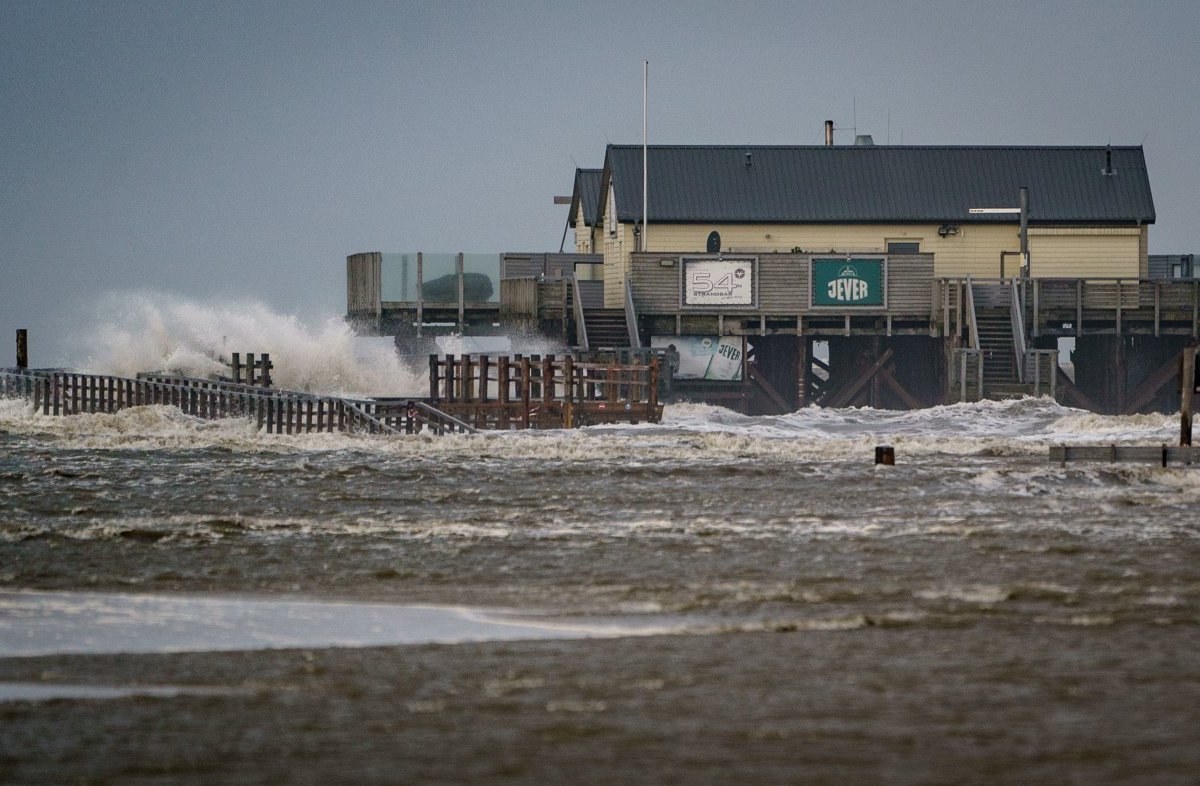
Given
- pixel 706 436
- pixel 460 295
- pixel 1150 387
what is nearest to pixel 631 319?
pixel 460 295

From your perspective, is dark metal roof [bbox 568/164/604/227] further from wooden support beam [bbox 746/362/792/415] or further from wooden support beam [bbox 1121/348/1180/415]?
wooden support beam [bbox 1121/348/1180/415]

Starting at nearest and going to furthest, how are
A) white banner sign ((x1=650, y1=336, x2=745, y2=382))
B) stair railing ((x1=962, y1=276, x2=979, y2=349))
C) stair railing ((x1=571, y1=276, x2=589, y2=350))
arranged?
stair railing ((x1=962, y1=276, x2=979, y2=349)) < stair railing ((x1=571, y1=276, x2=589, y2=350)) < white banner sign ((x1=650, y1=336, x2=745, y2=382))

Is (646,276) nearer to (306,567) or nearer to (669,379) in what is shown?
(669,379)

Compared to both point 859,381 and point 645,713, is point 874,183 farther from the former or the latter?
point 645,713

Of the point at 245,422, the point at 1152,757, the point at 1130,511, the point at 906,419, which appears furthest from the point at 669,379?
the point at 1152,757

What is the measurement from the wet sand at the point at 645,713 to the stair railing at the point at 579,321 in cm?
3956

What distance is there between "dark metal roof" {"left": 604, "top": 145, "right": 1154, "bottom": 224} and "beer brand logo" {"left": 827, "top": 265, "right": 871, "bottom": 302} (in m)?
2.91

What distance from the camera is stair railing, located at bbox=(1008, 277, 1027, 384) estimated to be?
156ft

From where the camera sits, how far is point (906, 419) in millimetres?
45469

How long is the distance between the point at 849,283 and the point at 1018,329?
513 cm

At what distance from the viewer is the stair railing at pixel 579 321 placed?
4956 cm

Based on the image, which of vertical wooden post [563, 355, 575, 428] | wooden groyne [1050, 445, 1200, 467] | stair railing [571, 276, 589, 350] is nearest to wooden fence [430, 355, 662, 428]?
vertical wooden post [563, 355, 575, 428]

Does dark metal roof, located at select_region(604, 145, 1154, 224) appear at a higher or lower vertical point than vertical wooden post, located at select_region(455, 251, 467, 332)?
higher

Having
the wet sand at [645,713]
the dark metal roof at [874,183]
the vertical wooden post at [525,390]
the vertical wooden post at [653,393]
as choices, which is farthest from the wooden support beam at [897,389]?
the wet sand at [645,713]
